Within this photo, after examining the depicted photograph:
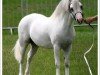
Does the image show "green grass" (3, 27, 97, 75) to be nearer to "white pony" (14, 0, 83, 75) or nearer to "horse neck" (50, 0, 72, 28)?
"white pony" (14, 0, 83, 75)

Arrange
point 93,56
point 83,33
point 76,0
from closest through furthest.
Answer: point 76,0 → point 93,56 → point 83,33

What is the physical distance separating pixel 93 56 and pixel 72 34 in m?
0.96

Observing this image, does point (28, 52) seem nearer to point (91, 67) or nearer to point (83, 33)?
point (91, 67)

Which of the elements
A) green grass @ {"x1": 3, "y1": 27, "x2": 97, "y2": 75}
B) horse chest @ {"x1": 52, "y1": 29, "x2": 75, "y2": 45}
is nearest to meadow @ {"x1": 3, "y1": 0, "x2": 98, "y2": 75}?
green grass @ {"x1": 3, "y1": 27, "x2": 97, "y2": 75}

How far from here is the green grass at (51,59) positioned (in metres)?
2.92

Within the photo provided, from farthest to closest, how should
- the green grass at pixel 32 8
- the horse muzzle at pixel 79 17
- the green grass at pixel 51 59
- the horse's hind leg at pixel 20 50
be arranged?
the green grass at pixel 32 8, the green grass at pixel 51 59, the horse's hind leg at pixel 20 50, the horse muzzle at pixel 79 17

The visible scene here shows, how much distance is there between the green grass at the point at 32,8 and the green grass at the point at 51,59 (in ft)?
0.63

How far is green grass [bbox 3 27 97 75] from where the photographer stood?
2.92 meters

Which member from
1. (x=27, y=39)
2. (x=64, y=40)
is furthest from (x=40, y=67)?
(x=64, y=40)

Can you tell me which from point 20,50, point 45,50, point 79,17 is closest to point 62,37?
point 79,17

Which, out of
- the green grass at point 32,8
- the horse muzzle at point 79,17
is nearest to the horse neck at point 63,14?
the horse muzzle at point 79,17

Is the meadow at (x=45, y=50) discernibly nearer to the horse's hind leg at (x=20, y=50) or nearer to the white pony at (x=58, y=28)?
the horse's hind leg at (x=20, y=50)

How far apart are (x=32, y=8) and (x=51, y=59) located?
27.3 inches

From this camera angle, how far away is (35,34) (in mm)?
2416
